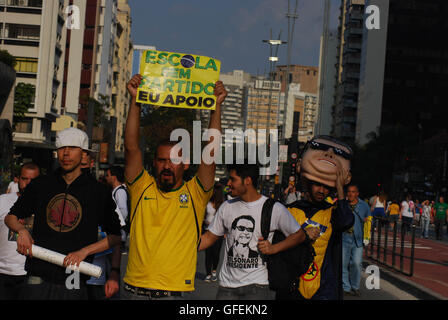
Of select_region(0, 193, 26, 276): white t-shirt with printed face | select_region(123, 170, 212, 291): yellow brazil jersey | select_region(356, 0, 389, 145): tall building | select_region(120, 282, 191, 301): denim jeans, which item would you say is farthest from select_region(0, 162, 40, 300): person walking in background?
select_region(356, 0, 389, 145): tall building

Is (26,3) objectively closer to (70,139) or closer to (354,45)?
(70,139)

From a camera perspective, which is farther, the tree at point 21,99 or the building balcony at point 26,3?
the building balcony at point 26,3

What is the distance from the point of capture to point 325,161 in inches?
231

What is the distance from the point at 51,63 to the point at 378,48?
6999 centimetres

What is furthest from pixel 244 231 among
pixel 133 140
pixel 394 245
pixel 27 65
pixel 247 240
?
pixel 27 65

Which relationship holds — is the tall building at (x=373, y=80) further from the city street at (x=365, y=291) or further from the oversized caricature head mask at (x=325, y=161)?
the oversized caricature head mask at (x=325, y=161)

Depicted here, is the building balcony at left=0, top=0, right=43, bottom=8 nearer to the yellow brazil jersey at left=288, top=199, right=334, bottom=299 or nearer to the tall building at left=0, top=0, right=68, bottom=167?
the tall building at left=0, top=0, right=68, bottom=167

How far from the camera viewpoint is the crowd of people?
5.35 m

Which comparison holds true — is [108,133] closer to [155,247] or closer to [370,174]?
Answer: [155,247]

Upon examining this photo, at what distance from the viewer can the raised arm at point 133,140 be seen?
18.4 feet

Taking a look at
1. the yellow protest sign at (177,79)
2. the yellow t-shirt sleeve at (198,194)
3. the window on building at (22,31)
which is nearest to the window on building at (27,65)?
the window on building at (22,31)

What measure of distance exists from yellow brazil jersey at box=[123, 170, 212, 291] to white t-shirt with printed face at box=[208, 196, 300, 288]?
1.21 ft

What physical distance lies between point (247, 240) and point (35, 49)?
205ft

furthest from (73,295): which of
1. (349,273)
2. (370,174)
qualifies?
(370,174)
